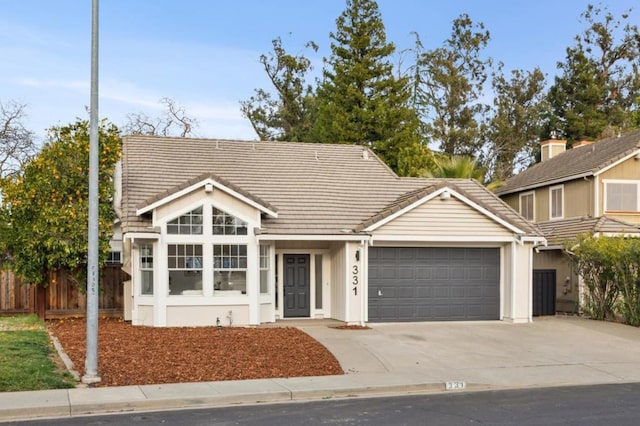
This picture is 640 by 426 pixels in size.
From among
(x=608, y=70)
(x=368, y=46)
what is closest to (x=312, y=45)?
(x=368, y=46)

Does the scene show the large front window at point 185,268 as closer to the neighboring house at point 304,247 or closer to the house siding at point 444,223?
the neighboring house at point 304,247

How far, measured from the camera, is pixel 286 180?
22.7 m

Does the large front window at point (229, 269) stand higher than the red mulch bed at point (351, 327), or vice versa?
the large front window at point (229, 269)

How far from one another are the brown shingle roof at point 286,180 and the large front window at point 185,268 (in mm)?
1040

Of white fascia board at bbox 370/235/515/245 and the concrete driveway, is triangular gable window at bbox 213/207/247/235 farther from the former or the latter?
white fascia board at bbox 370/235/515/245

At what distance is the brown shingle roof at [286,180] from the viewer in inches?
797

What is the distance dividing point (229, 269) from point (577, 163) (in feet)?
55.3

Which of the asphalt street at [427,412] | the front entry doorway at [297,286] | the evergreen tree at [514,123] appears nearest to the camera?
the asphalt street at [427,412]

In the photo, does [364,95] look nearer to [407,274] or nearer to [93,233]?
[407,274]

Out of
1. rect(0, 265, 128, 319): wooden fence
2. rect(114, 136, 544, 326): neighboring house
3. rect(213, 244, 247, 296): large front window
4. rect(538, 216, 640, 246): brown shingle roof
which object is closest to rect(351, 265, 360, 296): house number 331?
rect(114, 136, 544, 326): neighboring house

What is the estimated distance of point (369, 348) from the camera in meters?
16.0

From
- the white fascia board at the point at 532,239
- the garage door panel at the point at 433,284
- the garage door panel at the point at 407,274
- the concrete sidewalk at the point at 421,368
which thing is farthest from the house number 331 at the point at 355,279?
the white fascia board at the point at 532,239

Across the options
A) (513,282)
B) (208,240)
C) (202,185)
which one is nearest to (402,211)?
(513,282)

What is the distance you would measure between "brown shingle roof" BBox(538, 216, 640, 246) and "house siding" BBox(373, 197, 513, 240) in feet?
17.6
